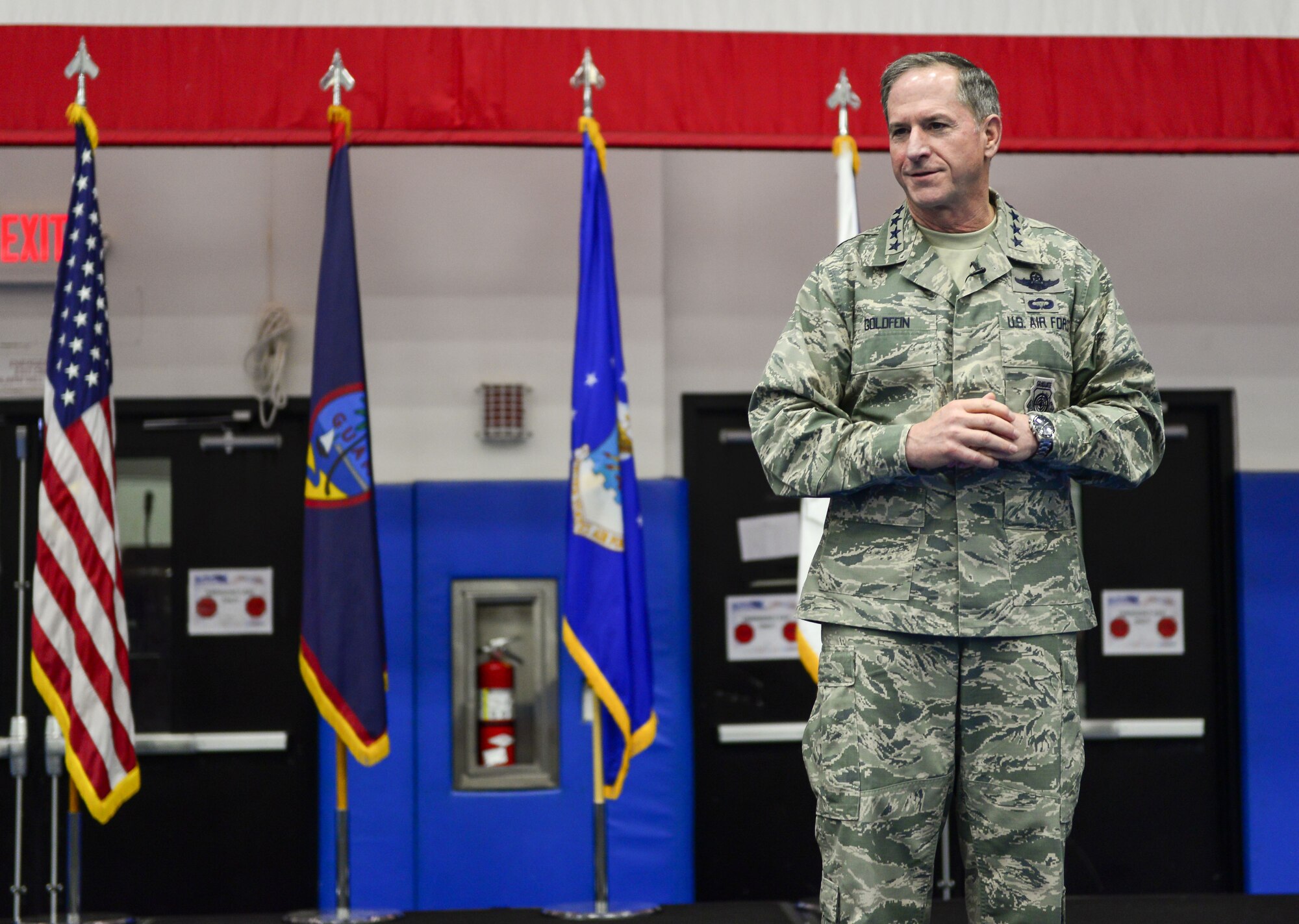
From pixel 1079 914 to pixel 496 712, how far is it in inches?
69.4

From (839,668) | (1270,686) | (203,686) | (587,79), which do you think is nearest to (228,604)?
(203,686)

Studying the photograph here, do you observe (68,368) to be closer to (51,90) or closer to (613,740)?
(51,90)

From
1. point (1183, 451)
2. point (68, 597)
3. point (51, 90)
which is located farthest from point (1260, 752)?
point (51, 90)

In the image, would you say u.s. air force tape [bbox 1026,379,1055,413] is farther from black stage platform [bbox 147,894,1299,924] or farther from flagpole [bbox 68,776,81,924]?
flagpole [bbox 68,776,81,924]

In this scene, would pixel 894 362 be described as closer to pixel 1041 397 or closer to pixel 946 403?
pixel 946 403

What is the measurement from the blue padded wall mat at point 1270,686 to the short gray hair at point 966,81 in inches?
124

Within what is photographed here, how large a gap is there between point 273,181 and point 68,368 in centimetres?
108

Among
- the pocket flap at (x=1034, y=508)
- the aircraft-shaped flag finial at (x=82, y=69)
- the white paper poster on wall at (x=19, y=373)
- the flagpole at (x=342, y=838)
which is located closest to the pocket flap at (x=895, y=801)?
the pocket flap at (x=1034, y=508)

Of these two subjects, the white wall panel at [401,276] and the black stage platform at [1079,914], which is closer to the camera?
the black stage platform at [1079,914]

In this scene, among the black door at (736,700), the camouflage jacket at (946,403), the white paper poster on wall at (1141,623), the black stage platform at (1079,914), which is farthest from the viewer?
the white paper poster on wall at (1141,623)

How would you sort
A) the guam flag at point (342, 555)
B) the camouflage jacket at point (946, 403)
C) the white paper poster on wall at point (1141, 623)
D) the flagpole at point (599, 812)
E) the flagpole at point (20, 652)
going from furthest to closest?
1. the white paper poster on wall at point (1141, 623)
2. the flagpole at point (20, 652)
3. the flagpole at point (599, 812)
4. the guam flag at point (342, 555)
5. the camouflage jacket at point (946, 403)

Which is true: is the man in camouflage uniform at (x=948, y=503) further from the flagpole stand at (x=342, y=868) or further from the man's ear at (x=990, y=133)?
the flagpole stand at (x=342, y=868)

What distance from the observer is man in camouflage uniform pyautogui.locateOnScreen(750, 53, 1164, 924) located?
4.82 feet

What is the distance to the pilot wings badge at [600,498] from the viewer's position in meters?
3.39
